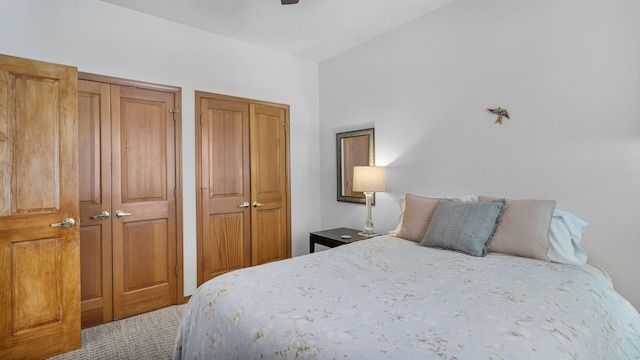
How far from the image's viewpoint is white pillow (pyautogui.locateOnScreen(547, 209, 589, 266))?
188cm

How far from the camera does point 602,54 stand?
2.04 m

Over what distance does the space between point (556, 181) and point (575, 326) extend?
4.75 ft

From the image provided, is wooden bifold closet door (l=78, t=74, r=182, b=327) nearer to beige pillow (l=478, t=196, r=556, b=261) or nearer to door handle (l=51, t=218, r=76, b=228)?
door handle (l=51, t=218, r=76, b=228)

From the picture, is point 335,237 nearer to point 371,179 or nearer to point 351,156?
point 371,179

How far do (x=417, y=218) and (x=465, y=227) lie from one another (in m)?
0.45

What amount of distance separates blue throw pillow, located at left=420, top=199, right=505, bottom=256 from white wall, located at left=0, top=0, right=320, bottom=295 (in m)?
2.18

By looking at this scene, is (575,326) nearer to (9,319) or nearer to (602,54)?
(602,54)

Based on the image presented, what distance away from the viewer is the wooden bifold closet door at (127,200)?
2.68 metres

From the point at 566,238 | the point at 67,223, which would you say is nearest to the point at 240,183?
the point at 67,223

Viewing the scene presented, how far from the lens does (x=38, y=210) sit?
219 centimetres

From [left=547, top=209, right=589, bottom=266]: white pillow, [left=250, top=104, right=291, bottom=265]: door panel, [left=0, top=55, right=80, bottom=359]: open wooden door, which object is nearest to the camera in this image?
[left=547, top=209, right=589, bottom=266]: white pillow

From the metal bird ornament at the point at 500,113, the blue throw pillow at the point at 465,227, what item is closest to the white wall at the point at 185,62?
the blue throw pillow at the point at 465,227

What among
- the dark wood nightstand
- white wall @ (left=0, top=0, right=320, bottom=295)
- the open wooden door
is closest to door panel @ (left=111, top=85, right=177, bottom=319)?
white wall @ (left=0, top=0, right=320, bottom=295)

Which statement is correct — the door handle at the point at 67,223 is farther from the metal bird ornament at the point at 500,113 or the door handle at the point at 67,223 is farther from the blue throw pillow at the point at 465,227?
the metal bird ornament at the point at 500,113
